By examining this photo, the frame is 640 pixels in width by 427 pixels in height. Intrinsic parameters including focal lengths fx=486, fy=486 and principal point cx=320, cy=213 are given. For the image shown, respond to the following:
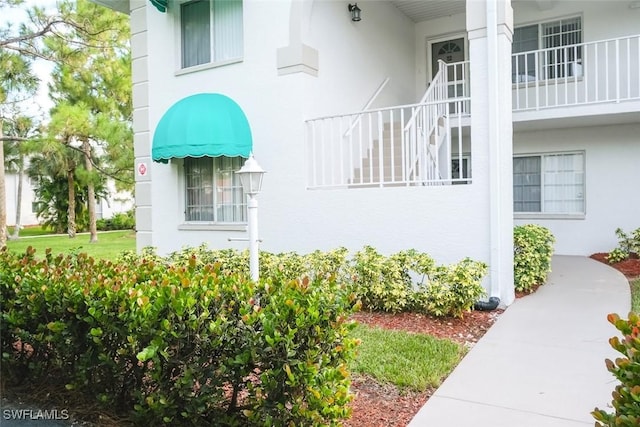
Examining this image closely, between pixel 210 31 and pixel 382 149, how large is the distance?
4434mm

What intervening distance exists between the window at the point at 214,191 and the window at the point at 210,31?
2.01m

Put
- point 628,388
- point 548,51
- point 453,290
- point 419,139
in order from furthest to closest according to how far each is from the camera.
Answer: point 548,51
point 419,139
point 453,290
point 628,388

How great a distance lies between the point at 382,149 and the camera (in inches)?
306

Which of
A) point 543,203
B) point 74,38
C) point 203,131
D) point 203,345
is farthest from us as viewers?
point 74,38

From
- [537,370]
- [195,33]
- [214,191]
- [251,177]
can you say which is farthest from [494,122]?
[195,33]

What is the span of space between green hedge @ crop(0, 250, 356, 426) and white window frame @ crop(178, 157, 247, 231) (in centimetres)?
537

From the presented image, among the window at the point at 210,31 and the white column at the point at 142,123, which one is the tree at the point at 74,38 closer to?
the white column at the point at 142,123

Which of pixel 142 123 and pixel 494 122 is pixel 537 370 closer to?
pixel 494 122

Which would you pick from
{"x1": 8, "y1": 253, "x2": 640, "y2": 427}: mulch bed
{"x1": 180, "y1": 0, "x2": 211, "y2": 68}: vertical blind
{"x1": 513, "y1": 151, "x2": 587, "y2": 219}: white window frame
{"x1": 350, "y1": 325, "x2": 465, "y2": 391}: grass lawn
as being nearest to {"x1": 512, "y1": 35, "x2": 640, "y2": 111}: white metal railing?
{"x1": 513, "y1": 151, "x2": 587, "y2": 219}: white window frame

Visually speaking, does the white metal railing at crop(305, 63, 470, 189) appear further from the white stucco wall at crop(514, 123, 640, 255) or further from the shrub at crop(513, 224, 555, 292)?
the white stucco wall at crop(514, 123, 640, 255)

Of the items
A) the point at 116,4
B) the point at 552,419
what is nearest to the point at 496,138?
the point at 552,419

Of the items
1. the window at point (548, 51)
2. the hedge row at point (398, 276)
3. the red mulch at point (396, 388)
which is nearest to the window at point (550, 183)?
the window at point (548, 51)

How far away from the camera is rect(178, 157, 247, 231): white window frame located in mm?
9203

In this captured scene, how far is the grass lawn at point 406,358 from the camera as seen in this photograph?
433cm
